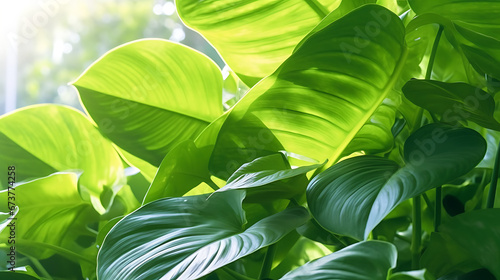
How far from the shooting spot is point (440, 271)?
41 cm

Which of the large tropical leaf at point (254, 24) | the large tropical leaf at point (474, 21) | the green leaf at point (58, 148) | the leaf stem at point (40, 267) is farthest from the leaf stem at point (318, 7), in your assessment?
the leaf stem at point (40, 267)

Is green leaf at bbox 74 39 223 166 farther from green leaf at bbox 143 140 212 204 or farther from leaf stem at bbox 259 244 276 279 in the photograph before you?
leaf stem at bbox 259 244 276 279

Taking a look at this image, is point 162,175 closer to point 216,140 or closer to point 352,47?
point 216,140

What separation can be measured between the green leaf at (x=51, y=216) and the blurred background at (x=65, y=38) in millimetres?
783

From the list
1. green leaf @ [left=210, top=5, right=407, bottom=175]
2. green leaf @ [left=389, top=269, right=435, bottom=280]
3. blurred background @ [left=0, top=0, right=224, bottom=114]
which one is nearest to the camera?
green leaf @ [left=389, top=269, right=435, bottom=280]

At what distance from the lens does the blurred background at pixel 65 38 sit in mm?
1420

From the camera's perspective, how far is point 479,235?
1.15ft

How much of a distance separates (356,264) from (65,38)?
1.58m

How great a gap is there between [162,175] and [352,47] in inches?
8.7

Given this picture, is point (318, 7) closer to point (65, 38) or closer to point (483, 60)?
point (483, 60)

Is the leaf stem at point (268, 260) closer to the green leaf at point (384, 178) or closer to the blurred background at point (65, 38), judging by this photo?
the green leaf at point (384, 178)

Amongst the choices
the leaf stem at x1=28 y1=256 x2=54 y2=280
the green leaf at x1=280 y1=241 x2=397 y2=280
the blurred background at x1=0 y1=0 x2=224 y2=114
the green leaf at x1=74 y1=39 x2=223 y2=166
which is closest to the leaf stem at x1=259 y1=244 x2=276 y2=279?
the green leaf at x1=280 y1=241 x2=397 y2=280

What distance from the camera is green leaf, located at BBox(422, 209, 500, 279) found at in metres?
0.34

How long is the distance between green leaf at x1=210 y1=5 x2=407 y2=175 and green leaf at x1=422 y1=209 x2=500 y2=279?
0.12 metres
